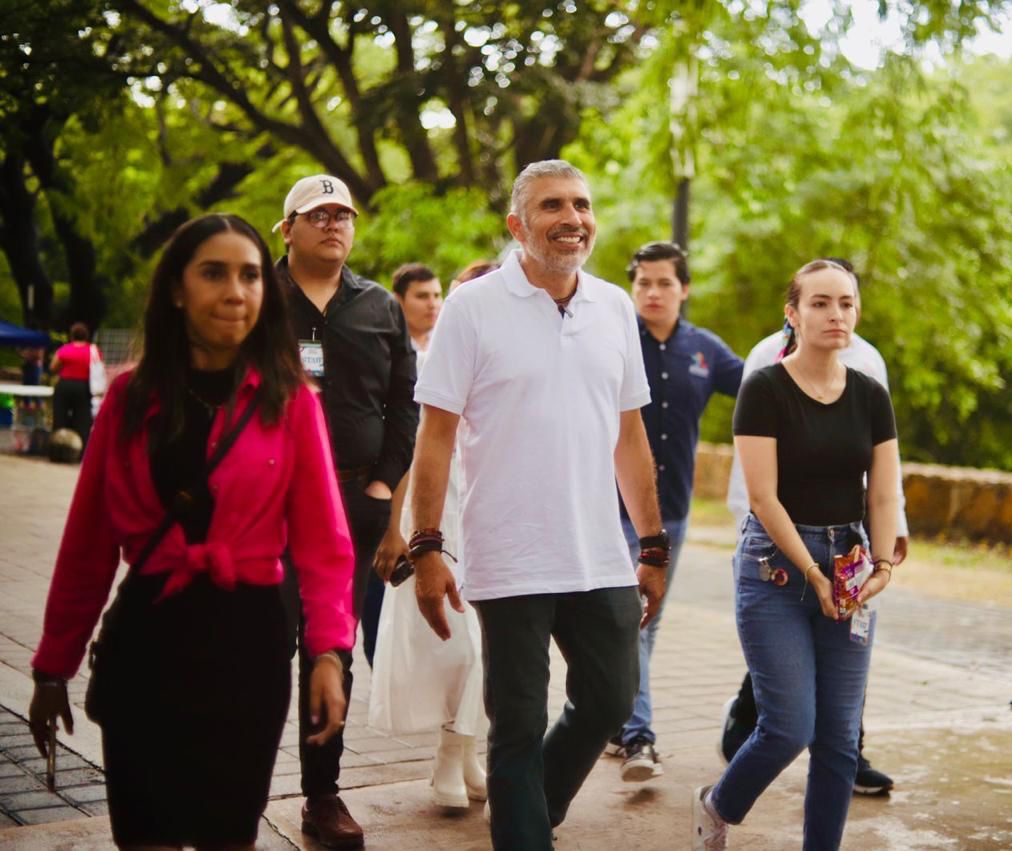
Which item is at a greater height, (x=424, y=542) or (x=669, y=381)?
(x=669, y=381)

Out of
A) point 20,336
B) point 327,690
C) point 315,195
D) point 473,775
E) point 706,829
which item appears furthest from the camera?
point 20,336

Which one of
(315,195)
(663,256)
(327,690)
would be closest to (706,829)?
(327,690)

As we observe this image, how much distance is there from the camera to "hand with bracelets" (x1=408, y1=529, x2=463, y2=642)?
Result: 379 cm

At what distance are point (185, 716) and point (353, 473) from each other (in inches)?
76.1

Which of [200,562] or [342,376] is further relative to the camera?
[342,376]

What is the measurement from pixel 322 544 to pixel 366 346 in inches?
70.4

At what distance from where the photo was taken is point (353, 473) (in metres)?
4.61

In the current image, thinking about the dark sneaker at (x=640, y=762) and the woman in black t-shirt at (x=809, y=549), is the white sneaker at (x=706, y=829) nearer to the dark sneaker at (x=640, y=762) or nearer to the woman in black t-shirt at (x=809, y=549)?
the woman in black t-shirt at (x=809, y=549)

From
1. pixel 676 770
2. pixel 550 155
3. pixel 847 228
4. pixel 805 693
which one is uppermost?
pixel 550 155

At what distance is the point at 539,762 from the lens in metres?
3.70

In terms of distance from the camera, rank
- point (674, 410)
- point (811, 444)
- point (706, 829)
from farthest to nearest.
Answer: point (674, 410), point (706, 829), point (811, 444)

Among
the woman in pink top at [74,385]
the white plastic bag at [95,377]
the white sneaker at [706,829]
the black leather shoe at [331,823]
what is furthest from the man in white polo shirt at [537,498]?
the white plastic bag at [95,377]

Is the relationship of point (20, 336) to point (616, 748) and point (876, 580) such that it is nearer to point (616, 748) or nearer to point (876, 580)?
point (616, 748)

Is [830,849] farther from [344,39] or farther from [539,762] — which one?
[344,39]
